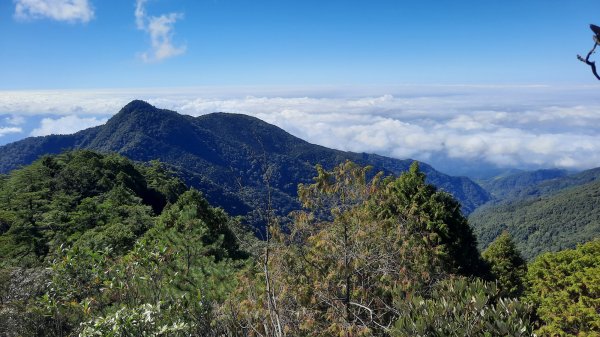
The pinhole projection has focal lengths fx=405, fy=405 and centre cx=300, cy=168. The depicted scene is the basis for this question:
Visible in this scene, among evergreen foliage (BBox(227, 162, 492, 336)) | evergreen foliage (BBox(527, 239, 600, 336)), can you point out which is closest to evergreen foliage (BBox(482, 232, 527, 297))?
evergreen foliage (BBox(527, 239, 600, 336))

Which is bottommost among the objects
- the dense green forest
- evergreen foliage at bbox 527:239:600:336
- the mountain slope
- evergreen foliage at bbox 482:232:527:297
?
the mountain slope

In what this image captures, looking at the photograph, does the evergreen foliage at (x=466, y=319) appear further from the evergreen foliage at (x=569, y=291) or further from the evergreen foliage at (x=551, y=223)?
the evergreen foliage at (x=551, y=223)

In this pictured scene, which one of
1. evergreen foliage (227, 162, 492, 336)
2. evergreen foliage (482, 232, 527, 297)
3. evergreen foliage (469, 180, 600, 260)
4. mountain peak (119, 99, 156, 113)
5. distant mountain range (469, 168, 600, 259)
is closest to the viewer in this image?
evergreen foliage (227, 162, 492, 336)

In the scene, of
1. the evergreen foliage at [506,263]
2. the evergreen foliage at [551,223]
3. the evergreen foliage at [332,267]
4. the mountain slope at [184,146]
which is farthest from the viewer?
the mountain slope at [184,146]

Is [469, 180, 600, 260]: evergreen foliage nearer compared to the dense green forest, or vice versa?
the dense green forest

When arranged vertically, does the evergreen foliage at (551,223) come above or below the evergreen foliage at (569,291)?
below

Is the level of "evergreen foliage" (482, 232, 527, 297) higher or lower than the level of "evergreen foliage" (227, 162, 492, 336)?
lower

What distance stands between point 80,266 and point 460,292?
6.65 m

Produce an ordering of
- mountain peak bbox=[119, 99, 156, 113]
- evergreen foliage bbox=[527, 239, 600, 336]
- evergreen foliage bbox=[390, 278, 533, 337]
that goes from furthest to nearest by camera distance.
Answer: mountain peak bbox=[119, 99, 156, 113] → evergreen foliage bbox=[527, 239, 600, 336] → evergreen foliage bbox=[390, 278, 533, 337]

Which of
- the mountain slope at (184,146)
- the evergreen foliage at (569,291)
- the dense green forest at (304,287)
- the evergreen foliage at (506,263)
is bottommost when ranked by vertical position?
the mountain slope at (184,146)

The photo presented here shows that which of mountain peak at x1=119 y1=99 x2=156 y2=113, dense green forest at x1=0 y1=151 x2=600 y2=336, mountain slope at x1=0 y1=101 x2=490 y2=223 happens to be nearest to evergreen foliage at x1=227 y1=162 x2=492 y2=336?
dense green forest at x1=0 y1=151 x2=600 y2=336

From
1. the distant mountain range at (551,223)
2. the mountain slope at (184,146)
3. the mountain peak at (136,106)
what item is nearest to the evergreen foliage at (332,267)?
the mountain slope at (184,146)

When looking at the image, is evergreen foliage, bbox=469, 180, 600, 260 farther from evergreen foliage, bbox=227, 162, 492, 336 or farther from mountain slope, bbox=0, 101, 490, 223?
evergreen foliage, bbox=227, 162, 492, 336

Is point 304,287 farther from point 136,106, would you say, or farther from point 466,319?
point 136,106
